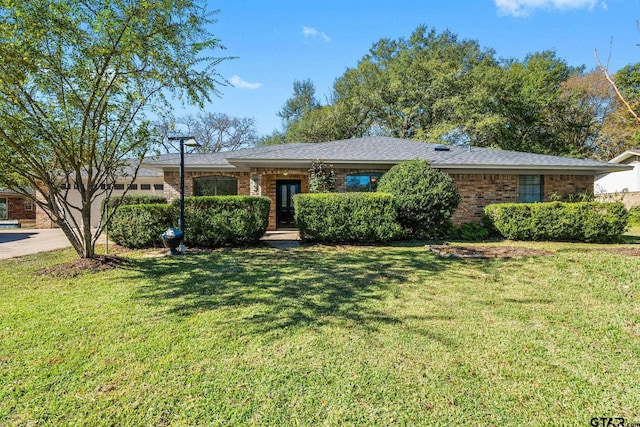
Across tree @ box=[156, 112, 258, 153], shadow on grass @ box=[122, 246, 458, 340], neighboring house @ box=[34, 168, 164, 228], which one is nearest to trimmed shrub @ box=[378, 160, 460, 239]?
shadow on grass @ box=[122, 246, 458, 340]

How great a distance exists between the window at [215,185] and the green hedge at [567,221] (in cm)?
1013

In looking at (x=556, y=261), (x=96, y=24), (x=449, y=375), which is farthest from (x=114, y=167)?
(x=556, y=261)

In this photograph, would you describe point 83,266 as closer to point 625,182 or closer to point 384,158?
point 384,158

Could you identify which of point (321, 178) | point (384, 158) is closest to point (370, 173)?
point (384, 158)

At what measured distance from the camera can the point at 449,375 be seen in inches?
98.3

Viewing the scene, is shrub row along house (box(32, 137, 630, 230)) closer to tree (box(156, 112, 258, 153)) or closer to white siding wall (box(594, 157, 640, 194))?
white siding wall (box(594, 157, 640, 194))

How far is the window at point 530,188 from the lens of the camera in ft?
39.3

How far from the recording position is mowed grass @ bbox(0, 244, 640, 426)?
211cm

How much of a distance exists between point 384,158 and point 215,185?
7.01m

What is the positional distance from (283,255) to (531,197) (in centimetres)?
1038

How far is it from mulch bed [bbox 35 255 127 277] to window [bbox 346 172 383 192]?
24.7 ft

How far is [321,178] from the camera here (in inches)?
425

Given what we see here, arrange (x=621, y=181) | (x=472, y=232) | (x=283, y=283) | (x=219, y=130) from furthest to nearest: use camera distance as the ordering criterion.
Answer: (x=219, y=130) < (x=621, y=181) < (x=472, y=232) < (x=283, y=283)

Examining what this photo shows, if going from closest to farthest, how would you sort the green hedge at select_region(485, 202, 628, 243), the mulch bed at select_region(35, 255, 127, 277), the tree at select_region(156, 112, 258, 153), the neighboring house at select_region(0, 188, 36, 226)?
the mulch bed at select_region(35, 255, 127, 277), the green hedge at select_region(485, 202, 628, 243), the neighboring house at select_region(0, 188, 36, 226), the tree at select_region(156, 112, 258, 153)
